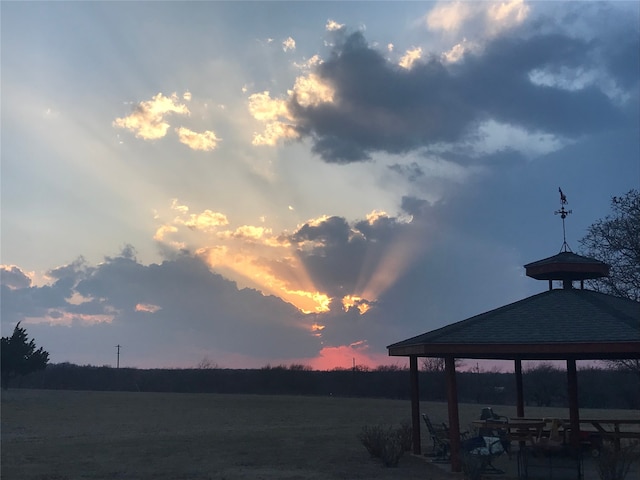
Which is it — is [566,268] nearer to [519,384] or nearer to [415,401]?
[415,401]

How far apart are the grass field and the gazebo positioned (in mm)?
2225

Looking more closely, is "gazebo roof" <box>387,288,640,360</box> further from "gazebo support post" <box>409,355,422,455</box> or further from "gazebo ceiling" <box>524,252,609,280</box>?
"gazebo support post" <box>409,355,422,455</box>

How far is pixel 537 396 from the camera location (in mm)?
49531

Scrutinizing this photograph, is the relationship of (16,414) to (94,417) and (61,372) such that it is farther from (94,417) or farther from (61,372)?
(61,372)

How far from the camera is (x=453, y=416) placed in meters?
12.1

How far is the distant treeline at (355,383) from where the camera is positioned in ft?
167

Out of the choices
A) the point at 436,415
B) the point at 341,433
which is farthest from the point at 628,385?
the point at 341,433

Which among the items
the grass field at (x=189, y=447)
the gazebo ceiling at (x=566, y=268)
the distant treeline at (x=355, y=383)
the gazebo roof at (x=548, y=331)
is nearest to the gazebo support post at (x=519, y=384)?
the grass field at (x=189, y=447)

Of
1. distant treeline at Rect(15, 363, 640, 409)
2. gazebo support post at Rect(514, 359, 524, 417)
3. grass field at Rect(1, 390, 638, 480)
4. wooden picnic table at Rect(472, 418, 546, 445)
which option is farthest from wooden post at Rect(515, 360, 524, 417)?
distant treeline at Rect(15, 363, 640, 409)

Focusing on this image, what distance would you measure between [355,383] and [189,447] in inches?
2253

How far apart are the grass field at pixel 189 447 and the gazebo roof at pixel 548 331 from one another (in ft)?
8.09

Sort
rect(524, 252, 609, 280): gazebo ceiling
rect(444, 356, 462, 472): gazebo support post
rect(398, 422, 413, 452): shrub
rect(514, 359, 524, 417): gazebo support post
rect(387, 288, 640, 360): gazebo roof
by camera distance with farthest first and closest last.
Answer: rect(514, 359, 524, 417): gazebo support post
rect(398, 422, 413, 452): shrub
rect(524, 252, 609, 280): gazebo ceiling
rect(444, 356, 462, 472): gazebo support post
rect(387, 288, 640, 360): gazebo roof

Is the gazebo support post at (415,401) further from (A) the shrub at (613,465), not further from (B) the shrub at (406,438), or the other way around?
(A) the shrub at (613,465)

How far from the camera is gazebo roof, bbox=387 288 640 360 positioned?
452 inches
